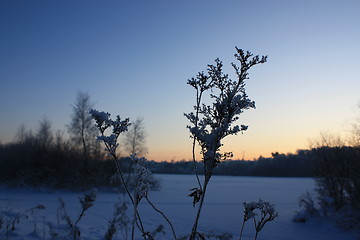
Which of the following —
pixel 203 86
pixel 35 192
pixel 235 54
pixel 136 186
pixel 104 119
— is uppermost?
pixel 235 54

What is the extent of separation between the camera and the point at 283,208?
14258 mm

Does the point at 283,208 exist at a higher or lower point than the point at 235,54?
lower

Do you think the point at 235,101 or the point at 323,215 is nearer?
the point at 235,101

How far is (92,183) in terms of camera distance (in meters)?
22.7

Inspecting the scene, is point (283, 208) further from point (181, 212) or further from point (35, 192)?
point (35, 192)

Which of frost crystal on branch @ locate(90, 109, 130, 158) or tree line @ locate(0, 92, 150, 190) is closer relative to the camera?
frost crystal on branch @ locate(90, 109, 130, 158)

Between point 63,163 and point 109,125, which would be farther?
point 63,163

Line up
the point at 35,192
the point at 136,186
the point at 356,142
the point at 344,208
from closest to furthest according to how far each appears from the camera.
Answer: the point at 136,186 → the point at 344,208 → the point at 356,142 → the point at 35,192

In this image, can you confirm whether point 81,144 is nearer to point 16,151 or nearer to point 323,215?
point 16,151

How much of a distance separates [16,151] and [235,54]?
26653 mm

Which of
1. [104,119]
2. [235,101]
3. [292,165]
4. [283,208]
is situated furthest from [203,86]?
[292,165]

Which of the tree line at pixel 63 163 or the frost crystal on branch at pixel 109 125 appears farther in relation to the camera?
the tree line at pixel 63 163

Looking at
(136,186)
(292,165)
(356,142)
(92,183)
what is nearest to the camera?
(136,186)

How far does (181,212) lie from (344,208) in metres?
7.01
